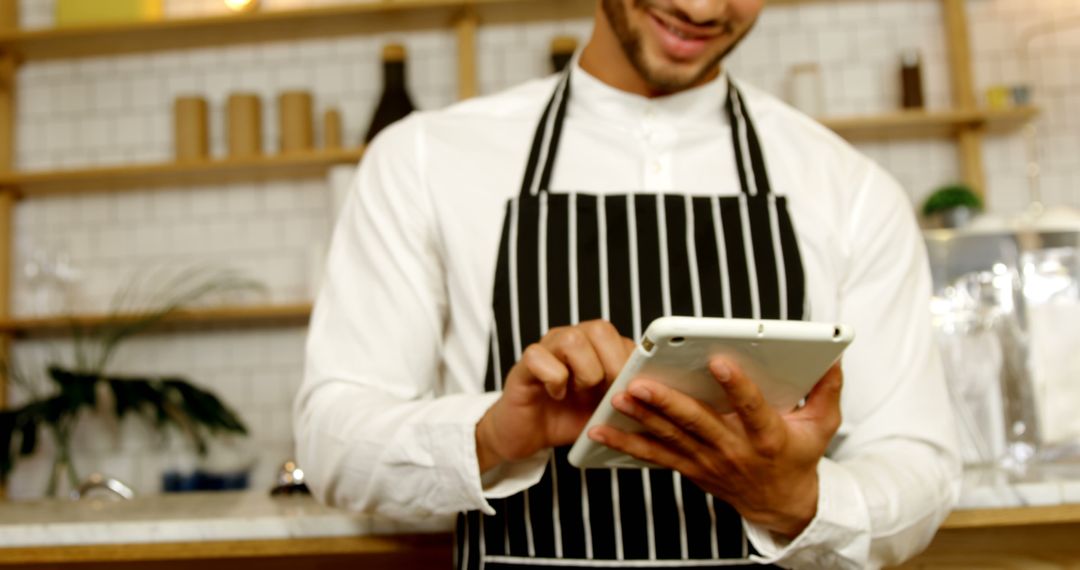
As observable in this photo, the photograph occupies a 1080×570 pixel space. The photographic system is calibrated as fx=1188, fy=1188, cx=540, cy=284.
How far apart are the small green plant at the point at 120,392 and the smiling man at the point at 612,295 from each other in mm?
2118

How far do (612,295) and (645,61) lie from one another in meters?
0.29

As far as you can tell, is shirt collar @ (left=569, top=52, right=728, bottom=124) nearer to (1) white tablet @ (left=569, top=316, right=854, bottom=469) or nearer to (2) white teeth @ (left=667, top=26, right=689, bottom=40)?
(2) white teeth @ (left=667, top=26, right=689, bottom=40)

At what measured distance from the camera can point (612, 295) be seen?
1303 mm

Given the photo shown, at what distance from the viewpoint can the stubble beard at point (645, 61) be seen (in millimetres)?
1390

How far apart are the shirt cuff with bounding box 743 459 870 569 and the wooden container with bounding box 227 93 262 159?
280 centimetres

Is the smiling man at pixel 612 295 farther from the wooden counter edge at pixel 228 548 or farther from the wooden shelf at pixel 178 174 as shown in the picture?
the wooden shelf at pixel 178 174

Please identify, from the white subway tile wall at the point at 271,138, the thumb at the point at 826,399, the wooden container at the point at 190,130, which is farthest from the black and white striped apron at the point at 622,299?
the wooden container at the point at 190,130

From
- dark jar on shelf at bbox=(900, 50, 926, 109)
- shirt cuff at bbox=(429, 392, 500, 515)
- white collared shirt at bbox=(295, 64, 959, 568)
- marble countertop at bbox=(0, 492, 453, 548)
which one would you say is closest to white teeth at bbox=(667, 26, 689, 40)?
white collared shirt at bbox=(295, 64, 959, 568)

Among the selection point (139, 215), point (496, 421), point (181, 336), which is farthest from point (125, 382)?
point (496, 421)

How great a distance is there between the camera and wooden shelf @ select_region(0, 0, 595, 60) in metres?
3.57

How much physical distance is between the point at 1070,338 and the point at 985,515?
1.48 ft

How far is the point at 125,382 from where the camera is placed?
333 centimetres

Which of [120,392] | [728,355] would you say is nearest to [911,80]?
[120,392]

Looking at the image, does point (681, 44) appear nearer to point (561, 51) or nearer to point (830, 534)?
point (830, 534)
